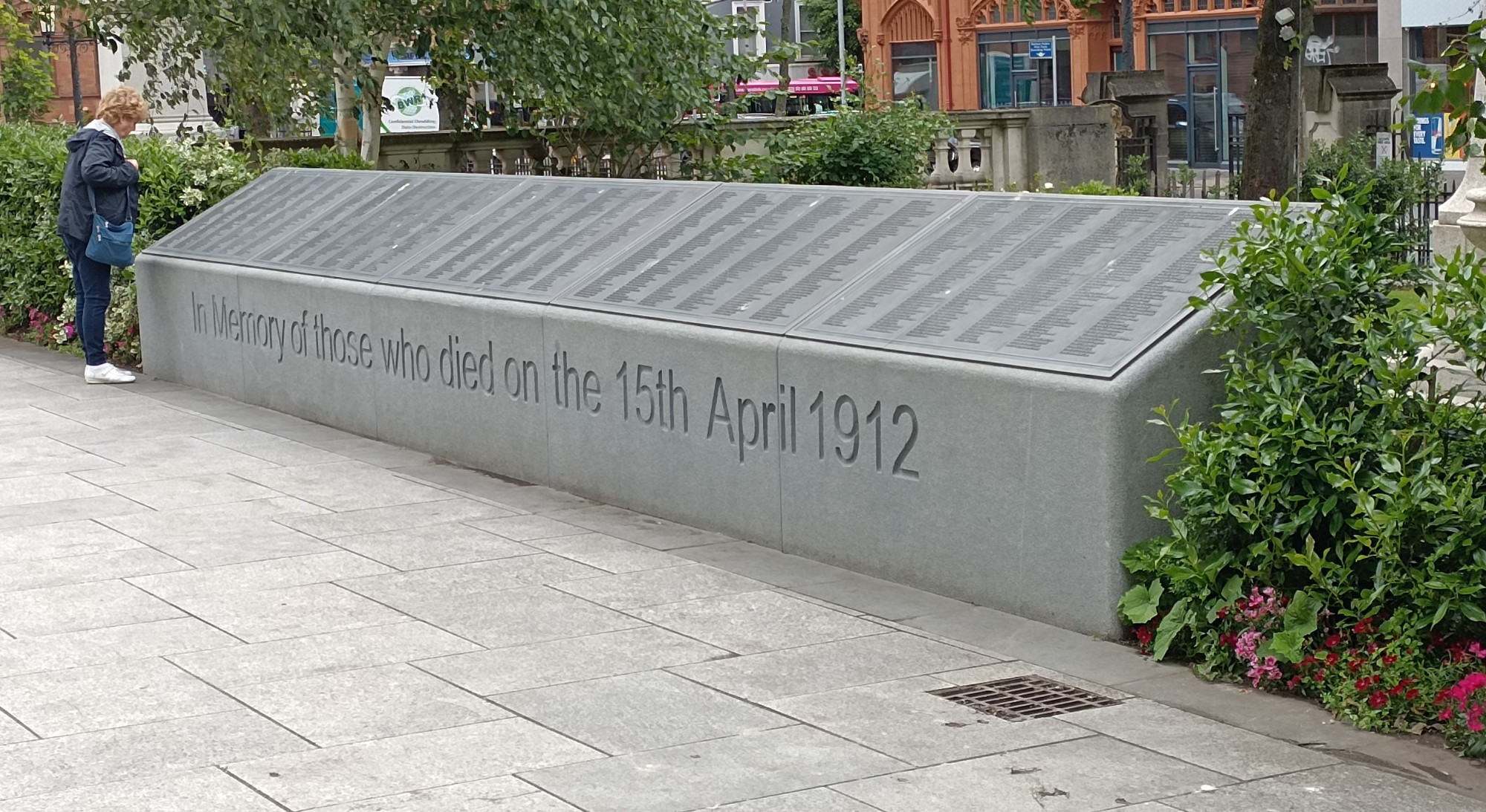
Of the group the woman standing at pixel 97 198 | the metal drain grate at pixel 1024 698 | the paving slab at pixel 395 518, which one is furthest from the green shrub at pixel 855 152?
the metal drain grate at pixel 1024 698

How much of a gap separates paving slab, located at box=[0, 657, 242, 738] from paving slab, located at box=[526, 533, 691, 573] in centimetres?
188

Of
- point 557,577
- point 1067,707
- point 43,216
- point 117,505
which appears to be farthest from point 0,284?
point 1067,707

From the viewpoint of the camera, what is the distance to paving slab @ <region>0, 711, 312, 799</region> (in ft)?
16.8

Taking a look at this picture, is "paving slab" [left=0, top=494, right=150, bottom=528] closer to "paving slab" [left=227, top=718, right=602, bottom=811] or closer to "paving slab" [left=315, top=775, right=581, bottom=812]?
"paving slab" [left=227, top=718, right=602, bottom=811]

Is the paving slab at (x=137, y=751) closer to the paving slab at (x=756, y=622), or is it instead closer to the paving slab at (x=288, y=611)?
the paving slab at (x=288, y=611)

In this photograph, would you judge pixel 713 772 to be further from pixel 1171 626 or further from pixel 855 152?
pixel 855 152

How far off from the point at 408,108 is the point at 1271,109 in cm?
1300

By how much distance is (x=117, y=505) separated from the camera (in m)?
8.80

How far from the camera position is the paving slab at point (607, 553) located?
294 inches

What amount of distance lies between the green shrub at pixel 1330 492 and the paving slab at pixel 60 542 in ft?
14.4

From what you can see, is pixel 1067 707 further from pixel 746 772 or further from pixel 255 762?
pixel 255 762

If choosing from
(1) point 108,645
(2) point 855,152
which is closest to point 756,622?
(1) point 108,645

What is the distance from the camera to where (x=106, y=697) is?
5.87 metres

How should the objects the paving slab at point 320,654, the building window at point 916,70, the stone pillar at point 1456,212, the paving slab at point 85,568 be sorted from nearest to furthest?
1. the paving slab at point 320,654
2. the paving slab at point 85,568
3. the stone pillar at point 1456,212
4. the building window at point 916,70
